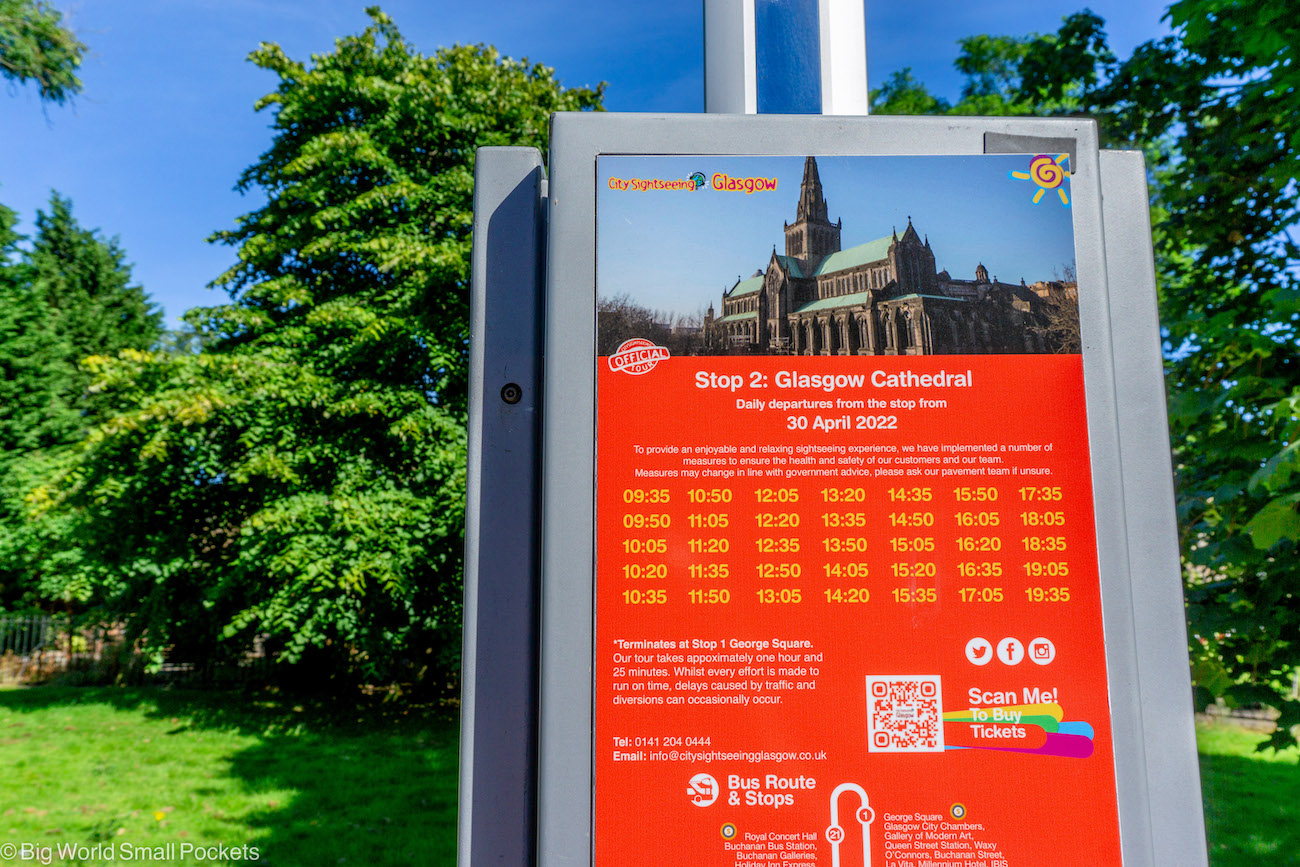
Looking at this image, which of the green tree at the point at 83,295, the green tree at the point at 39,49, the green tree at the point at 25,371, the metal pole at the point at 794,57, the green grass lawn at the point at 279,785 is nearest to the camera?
the metal pole at the point at 794,57

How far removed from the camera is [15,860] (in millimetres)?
6527

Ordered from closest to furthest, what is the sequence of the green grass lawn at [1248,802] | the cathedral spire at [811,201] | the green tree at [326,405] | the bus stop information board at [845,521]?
1. the bus stop information board at [845,521]
2. the cathedral spire at [811,201]
3. the green grass lawn at [1248,802]
4. the green tree at [326,405]

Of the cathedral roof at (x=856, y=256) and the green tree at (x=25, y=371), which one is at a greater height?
the green tree at (x=25, y=371)

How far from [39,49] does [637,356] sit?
13786mm

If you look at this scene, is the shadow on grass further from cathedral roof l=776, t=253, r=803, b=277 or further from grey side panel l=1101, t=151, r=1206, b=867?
cathedral roof l=776, t=253, r=803, b=277

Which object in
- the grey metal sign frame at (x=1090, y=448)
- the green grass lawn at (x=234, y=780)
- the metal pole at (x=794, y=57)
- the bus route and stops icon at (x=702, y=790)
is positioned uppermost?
the metal pole at (x=794, y=57)

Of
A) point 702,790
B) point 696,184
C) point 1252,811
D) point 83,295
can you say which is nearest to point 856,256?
point 696,184

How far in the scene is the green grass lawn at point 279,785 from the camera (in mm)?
6699

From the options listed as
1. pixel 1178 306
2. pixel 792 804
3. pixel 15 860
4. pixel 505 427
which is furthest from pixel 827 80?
pixel 15 860

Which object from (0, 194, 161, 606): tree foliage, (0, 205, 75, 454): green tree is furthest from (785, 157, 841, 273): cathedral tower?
(0, 205, 75, 454): green tree

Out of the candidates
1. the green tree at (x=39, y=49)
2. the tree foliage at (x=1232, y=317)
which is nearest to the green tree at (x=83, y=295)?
the green tree at (x=39, y=49)

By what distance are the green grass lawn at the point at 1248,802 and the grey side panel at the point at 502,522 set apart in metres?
4.86

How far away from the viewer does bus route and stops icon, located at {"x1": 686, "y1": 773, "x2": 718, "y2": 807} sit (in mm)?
1215

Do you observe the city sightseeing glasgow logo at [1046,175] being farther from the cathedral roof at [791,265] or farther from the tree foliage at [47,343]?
the tree foliage at [47,343]
